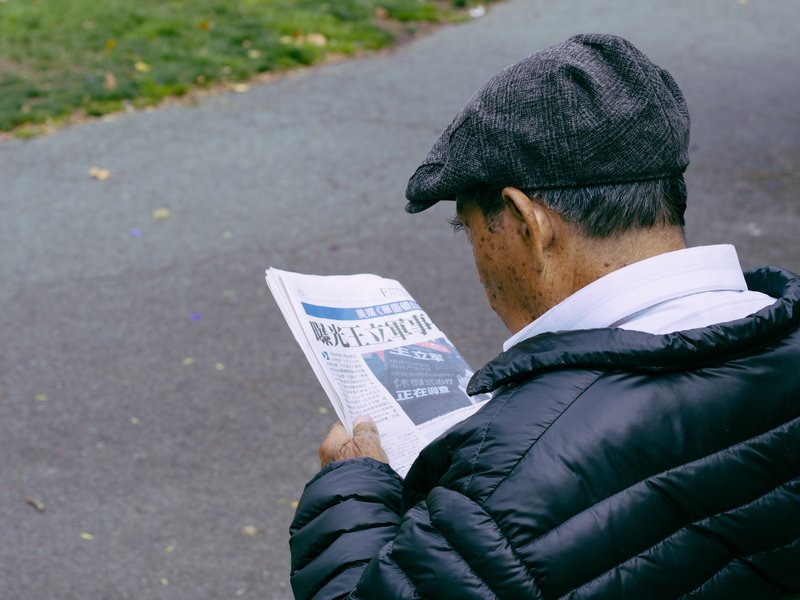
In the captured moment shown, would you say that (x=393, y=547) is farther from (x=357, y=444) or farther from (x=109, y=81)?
(x=109, y=81)

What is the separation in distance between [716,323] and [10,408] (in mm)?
2979

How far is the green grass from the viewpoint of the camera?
240 inches

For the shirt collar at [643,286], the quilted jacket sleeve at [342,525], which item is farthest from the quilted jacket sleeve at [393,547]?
the shirt collar at [643,286]

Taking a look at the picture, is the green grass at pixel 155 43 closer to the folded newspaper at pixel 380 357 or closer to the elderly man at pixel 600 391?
the folded newspaper at pixel 380 357

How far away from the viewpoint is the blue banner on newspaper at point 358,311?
6.05 feet

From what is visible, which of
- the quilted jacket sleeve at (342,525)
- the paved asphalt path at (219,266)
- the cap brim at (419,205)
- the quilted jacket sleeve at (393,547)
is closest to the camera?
the quilted jacket sleeve at (393,547)

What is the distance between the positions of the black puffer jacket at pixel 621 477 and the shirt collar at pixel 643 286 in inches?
2.7

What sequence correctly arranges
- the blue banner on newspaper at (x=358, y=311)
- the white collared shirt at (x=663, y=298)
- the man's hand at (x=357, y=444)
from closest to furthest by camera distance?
the white collared shirt at (x=663, y=298) → the man's hand at (x=357, y=444) → the blue banner on newspaper at (x=358, y=311)

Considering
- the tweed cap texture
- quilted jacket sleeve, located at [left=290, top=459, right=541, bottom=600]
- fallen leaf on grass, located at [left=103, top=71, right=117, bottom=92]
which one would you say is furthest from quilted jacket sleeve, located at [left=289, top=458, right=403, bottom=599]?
fallen leaf on grass, located at [left=103, top=71, right=117, bottom=92]

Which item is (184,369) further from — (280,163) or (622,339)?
(622,339)

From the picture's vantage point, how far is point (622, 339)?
116 cm

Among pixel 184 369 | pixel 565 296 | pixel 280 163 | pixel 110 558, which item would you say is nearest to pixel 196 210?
pixel 280 163

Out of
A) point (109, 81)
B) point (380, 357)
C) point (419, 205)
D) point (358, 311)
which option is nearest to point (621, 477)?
point (419, 205)

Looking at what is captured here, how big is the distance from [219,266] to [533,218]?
3.26 meters
